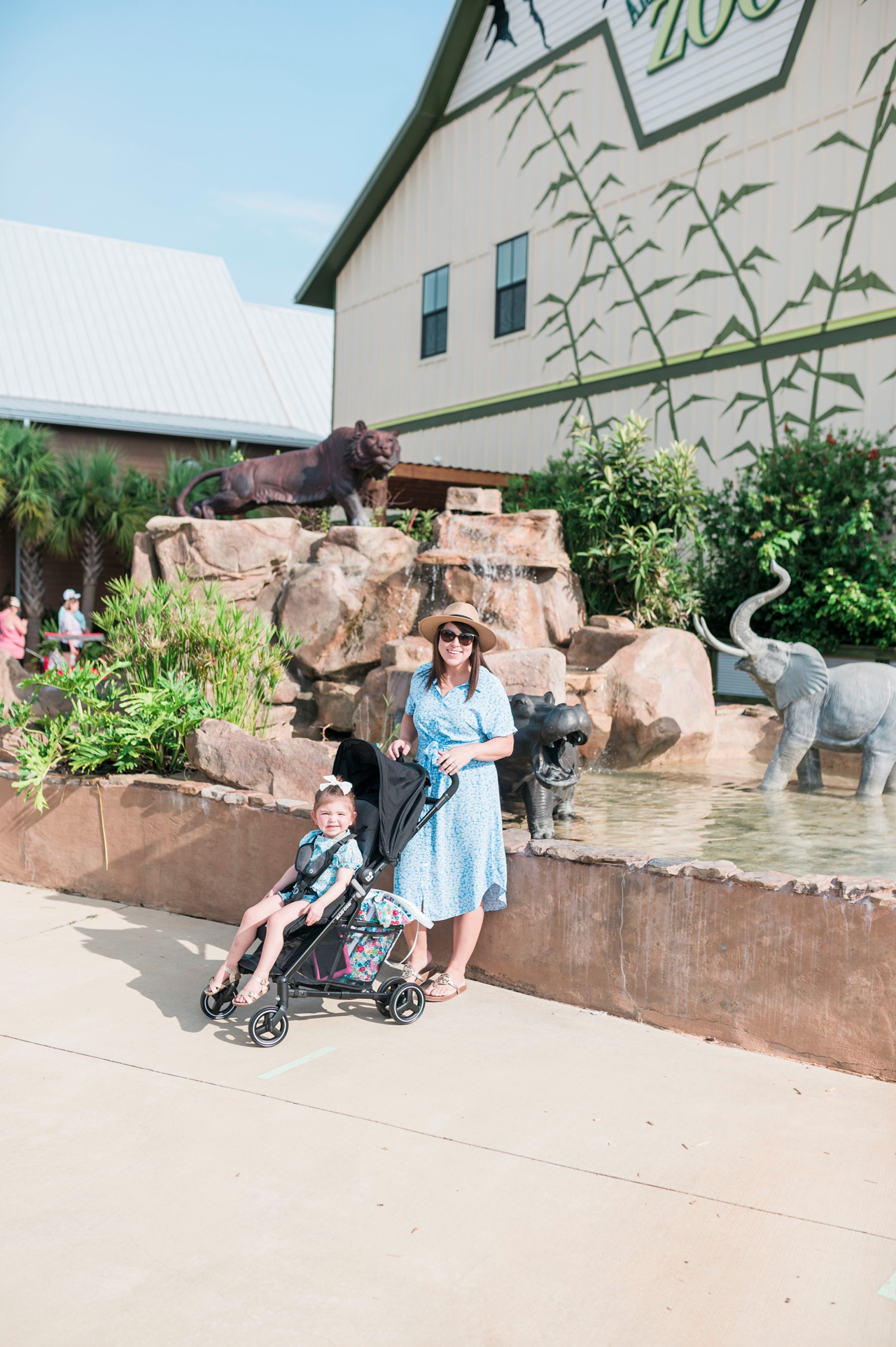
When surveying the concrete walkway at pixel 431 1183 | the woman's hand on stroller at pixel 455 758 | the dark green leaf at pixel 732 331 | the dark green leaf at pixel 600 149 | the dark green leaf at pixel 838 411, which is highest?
the dark green leaf at pixel 600 149

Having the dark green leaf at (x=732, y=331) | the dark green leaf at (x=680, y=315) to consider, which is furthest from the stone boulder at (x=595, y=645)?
the dark green leaf at (x=680, y=315)

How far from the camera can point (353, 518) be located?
12.5m

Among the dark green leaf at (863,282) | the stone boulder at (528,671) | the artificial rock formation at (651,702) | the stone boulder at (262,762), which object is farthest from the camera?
the dark green leaf at (863,282)

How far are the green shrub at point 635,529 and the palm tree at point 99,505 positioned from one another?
1015 centimetres

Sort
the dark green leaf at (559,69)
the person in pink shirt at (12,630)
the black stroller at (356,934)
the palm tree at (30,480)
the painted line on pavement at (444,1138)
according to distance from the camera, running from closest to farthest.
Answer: the painted line on pavement at (444,1138), the black stroller at (356,934), the person in pink shirt at (12,630), the dark green leaf at (559,69), the palm tree at (30,480)

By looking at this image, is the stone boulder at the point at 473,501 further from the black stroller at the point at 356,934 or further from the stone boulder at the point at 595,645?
the black stroller at the point at 356,934

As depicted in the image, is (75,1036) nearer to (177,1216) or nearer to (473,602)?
(177,1216)

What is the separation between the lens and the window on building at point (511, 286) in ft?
56.9

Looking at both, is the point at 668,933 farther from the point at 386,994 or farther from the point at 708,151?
the point at 708,151

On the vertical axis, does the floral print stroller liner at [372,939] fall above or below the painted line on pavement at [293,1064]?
above

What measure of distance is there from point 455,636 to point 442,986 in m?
1.53

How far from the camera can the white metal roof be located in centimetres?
2275

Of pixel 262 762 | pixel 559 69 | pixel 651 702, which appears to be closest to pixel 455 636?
pixel 262 762

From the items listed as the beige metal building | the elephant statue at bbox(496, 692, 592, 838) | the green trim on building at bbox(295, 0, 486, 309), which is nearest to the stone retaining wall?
the elephant statue at bbox(496, 692, 592, 838)
